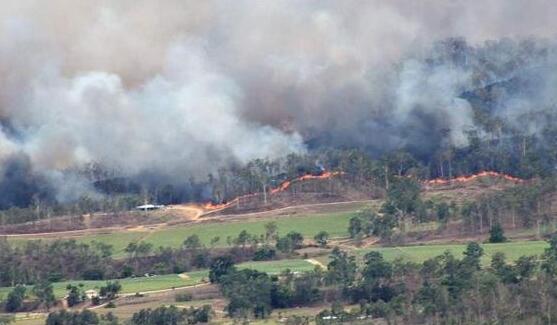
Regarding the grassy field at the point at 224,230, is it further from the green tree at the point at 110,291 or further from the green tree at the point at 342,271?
the green tree at the point at 342,271

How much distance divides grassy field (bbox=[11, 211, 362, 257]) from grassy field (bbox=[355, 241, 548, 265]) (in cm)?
836

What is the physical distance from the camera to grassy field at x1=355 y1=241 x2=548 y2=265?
2717 inches

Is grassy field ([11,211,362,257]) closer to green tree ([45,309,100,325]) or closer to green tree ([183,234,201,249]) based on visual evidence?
green tree ([183,234,201,249])

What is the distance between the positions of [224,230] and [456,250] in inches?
695

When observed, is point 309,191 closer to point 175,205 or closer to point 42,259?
point 175,205

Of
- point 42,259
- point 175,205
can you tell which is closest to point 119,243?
point 42,259

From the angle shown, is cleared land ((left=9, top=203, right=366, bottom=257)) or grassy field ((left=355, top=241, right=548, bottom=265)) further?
cleared land ((left=9, top=203, right=366, bottom=257))

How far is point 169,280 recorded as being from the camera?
73.1 metres

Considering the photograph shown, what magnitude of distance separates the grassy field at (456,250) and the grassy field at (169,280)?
3.72m

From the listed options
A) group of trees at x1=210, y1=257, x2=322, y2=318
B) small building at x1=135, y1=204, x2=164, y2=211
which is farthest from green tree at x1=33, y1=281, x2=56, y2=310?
small building at x1=135, y1=204, x2=164, y2=211

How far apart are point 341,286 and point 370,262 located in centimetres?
201

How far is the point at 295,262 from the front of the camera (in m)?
74.5

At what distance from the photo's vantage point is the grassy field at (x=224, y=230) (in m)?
83.1

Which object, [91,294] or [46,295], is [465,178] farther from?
[46,295]
